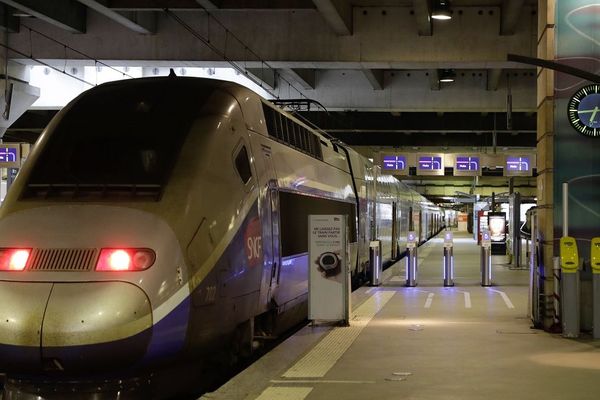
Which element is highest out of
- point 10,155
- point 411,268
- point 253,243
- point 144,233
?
point 10,155

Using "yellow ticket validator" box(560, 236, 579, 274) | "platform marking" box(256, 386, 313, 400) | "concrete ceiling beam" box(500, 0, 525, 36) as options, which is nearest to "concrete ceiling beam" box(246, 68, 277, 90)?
"concrete ceiling beam" box(500, 0, 525, 36)

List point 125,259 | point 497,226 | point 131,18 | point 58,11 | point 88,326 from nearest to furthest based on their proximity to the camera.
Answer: point 88,326, point 125,259, point 58,11, point 131,18, point 497,226

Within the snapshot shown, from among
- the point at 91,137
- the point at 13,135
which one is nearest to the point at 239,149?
the point at 91,137

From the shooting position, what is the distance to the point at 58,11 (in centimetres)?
1733

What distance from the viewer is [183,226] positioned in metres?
6.54

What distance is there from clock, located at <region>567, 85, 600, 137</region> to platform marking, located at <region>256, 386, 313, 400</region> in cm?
553

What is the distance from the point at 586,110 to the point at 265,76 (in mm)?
14347

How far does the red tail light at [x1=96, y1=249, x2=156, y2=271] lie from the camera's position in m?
6.11

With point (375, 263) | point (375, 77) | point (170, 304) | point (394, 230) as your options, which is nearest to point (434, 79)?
point (375, 77)

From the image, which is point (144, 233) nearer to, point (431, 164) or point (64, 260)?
point (64, 260)

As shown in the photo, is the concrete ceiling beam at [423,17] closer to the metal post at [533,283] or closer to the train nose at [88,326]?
the metal post at [533,283]

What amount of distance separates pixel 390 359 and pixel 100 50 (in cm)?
1369

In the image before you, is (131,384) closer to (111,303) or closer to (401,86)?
(111,303)

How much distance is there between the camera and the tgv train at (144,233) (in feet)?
19.5
